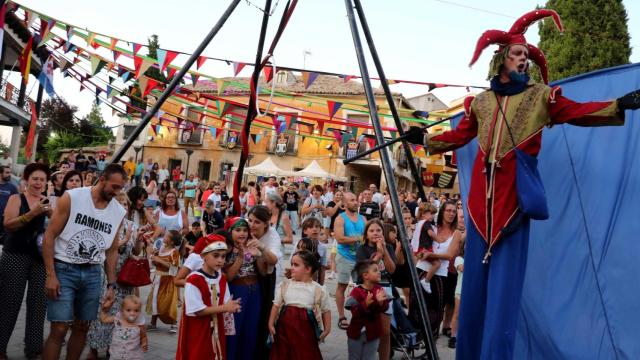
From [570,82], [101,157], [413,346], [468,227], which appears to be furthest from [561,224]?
[101,157]

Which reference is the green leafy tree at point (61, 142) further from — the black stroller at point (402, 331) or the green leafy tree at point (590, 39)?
the black stroller at point (402, 331)

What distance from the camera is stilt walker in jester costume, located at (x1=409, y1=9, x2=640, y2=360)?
2762mm

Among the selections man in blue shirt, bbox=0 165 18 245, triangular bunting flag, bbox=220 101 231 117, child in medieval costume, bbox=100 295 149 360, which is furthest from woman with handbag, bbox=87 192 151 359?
triangular bunting flag, bbox=220 101 231 117

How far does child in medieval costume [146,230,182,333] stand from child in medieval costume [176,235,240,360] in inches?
72.9

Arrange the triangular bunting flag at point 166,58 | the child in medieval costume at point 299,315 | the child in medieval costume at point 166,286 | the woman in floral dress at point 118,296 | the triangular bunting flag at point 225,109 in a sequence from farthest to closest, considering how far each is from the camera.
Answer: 1. the triangular bunting flag at point 225,109
2. the triangular bunting flag at point 166,58
3. the child in medieval costume at point 166,286
4. the woman in floral dress at point 118,296
5. the child in medieval costume at point 299,315

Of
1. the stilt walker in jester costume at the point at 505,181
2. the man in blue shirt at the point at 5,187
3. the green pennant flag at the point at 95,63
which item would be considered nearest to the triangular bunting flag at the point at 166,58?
the green pennant flag at the point at 95,63

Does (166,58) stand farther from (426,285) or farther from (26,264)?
(426,285)

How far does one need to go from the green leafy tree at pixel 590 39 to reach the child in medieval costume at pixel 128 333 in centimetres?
1955

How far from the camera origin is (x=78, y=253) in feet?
12.5

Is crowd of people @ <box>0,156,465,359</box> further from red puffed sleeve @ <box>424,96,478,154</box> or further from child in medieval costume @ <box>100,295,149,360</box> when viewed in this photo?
red puffed sleeve @ <box>424,96,478,154</box>

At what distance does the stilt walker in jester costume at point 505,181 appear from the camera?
2.76m

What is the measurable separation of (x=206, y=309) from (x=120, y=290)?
1482 mm

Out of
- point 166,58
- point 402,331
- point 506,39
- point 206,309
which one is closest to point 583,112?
point 506,39

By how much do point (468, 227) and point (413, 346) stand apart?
90.7 inches
